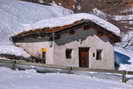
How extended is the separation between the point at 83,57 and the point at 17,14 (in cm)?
1031

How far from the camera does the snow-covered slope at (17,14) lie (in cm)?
2323

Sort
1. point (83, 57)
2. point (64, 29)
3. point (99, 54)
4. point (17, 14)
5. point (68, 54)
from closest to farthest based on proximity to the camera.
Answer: point (64, 29) → point (68, 54) → point (83, 57) → point (99, 54) → point (17, 14)

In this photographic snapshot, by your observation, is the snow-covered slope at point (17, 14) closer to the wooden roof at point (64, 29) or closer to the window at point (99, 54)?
the wooden roof at point (64, 29)

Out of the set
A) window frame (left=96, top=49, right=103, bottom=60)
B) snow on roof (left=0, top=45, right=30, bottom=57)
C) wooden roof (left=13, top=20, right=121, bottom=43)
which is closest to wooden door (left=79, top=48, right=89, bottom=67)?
window frame (left=96, top=49, right=103, bottom=60)

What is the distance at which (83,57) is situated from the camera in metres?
20.2

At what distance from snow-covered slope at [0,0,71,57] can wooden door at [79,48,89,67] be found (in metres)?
5.27

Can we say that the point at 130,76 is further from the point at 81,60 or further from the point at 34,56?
the point at 34,56

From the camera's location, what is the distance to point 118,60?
25.8 metres

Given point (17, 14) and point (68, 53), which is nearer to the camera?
point (68, 53)

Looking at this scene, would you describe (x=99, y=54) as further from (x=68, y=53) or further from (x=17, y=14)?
(x=17, y=14)

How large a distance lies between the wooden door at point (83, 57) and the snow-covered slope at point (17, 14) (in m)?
5.27

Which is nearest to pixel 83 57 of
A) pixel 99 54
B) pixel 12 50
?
pixel 99 54

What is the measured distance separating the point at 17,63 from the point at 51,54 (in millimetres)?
3729

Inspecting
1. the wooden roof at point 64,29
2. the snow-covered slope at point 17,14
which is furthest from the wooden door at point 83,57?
the snow-covered slope at point 17,14
